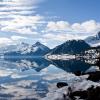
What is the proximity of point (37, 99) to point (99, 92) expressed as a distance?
42.7ft

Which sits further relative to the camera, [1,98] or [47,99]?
[1,98]

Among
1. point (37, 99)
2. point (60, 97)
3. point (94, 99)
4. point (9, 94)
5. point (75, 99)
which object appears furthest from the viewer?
point (9, 94)

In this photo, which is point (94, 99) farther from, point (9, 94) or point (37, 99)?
point (9, 94)

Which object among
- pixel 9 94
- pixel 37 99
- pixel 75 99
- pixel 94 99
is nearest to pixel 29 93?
pixel 9 94

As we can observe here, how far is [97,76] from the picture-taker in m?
64.9

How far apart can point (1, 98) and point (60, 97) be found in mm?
12465

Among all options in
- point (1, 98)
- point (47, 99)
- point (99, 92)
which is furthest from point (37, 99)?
point (99, 92)

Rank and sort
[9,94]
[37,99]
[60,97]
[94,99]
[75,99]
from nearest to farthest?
1. [94,99]
2. [75,99]
3. [60,97]
4. [37,99]
5. [9,94]

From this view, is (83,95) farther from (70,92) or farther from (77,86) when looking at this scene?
(77,86)

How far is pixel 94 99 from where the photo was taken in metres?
44.5

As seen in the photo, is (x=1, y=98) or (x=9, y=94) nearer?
(x=1, y=98)

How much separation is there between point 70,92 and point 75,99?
15.6 ft

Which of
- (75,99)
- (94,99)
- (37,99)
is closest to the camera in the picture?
(94,99)

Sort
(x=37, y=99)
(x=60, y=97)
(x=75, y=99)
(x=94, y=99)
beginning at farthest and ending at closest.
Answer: (x=37, y=99) < (x=60, y=97) < (x=75, y=99) < (x=94, y=99)
